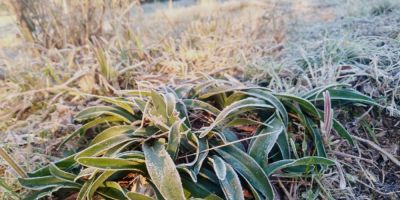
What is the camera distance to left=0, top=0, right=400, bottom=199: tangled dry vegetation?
160cm

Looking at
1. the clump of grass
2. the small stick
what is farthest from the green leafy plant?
the clump of grass

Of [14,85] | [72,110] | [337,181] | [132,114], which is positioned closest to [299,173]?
[337,181]

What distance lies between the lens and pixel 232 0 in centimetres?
397

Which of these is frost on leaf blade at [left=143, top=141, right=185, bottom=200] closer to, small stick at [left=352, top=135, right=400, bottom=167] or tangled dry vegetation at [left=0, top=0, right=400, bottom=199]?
tangled dry vegetation at [left=0, top=0, right=400, bottom=199]

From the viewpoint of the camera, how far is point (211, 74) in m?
2.24

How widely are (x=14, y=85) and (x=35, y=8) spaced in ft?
2.37

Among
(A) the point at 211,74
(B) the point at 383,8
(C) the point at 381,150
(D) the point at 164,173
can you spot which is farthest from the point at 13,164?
(B) the point at 383,8

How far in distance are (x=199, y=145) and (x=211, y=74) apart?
30.8 inches

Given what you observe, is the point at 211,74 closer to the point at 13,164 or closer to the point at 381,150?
the point at 381,150

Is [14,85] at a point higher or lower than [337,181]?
higher

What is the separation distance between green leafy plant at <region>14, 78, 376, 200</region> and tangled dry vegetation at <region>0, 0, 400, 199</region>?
1 centimetres

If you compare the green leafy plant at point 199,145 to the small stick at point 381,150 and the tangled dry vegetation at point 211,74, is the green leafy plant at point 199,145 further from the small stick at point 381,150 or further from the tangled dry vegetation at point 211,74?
the small stick at point 381,150

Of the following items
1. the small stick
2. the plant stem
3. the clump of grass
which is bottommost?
the small stick

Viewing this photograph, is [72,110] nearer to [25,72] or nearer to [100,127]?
[100,127]
